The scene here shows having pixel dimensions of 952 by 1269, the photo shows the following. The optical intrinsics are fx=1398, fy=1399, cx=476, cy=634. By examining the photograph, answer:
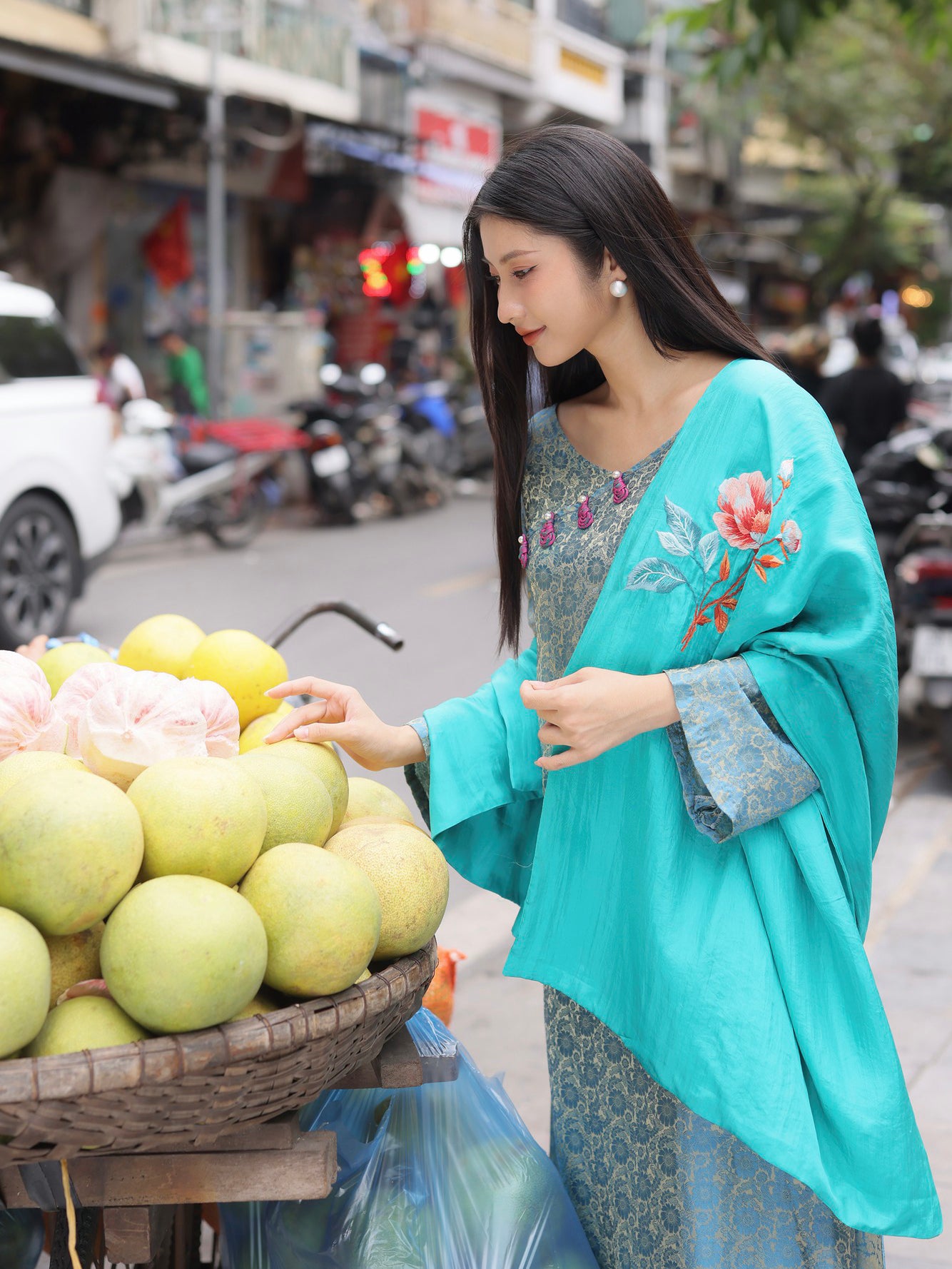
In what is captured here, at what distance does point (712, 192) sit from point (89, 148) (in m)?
21.7

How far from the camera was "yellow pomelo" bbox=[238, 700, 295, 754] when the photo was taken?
1743 millimetres

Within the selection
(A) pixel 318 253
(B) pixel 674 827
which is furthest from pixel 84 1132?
(A) pixel 318 253

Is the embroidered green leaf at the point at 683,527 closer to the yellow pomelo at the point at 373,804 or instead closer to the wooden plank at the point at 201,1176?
the yellow pomelo at the point at 373,804

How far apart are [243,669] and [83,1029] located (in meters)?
0.63

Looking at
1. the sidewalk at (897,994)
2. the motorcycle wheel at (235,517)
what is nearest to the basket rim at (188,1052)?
the sidewalk at (897,994)

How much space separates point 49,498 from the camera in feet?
23.4

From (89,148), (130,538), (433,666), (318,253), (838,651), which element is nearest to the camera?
(838,651)

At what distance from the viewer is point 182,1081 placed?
1232 millimetres

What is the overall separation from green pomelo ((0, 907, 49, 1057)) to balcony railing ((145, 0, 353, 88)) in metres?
12.9

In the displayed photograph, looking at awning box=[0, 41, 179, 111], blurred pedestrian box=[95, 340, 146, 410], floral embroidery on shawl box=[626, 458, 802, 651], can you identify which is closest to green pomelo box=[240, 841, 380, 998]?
floral embroidery on shawl box=[626, 458, 802, 651]

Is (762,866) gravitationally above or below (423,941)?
above

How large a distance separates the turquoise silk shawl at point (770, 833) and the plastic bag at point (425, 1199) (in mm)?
284

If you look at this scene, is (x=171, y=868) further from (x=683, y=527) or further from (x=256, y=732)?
(x=683, y=527)

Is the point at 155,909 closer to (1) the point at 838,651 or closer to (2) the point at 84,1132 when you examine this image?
(2) the point at 84,1132
